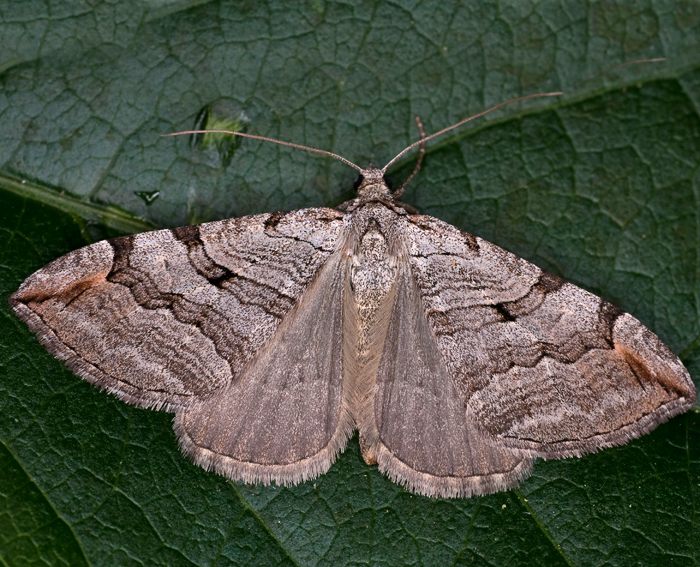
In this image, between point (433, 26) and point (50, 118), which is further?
point (433, 26)

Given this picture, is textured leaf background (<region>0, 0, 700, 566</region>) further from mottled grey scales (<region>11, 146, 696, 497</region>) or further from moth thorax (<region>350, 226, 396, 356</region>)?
moth thorax (<region>350, 226, 396, 356</region>)

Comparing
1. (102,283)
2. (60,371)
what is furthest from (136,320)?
(60,371)

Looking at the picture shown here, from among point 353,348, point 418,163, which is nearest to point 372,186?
point 418,163

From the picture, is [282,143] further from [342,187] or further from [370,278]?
[370,278]

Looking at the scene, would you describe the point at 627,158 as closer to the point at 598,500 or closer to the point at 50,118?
the point at 598,500

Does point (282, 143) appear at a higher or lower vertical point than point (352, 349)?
higher

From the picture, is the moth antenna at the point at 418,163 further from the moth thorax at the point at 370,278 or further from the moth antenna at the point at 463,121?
the moth thorax at the point at 370,278

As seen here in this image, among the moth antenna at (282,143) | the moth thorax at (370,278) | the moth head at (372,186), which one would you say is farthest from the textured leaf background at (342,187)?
the moth thorax at (370,278)
